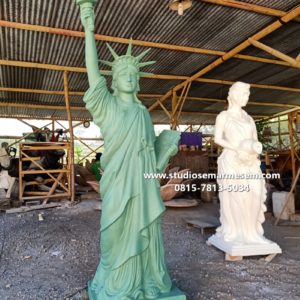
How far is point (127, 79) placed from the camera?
7.89 ft

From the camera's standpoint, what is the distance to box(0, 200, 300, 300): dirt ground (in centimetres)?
304

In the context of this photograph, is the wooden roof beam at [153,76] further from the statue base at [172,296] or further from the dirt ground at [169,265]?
the statue base at [172,296]

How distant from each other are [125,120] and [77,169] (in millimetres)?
9399

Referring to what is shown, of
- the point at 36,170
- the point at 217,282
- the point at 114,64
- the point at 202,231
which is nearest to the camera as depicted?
the point at 114,64

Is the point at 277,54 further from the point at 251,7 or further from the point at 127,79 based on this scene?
the point at 127,79

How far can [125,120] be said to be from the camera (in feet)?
7.63

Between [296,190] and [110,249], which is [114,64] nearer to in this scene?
[110,249]

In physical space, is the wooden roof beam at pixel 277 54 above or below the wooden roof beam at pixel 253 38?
below

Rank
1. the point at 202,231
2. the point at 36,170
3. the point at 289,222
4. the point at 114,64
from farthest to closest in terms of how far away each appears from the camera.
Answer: the point at 36,170 → the point at 289,222 → the point at 202,231 → the point at 114,64

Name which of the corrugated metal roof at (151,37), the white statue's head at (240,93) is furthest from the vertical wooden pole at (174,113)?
the white statue's head at (240,93)

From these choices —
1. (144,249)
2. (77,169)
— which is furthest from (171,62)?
(144,249)

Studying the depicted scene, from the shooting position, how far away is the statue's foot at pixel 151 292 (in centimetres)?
230

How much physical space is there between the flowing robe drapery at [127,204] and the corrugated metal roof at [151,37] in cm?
400

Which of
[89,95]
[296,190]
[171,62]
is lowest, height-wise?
[296,190]
